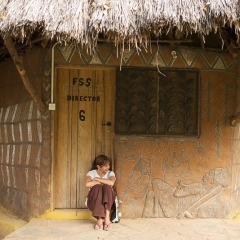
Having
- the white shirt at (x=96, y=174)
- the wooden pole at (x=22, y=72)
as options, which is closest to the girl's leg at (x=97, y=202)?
the white shirt at (x=96, y=174)

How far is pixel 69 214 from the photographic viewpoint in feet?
17.7

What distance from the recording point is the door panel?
5.57 m

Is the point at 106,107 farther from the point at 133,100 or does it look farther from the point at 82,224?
the point at 82,224

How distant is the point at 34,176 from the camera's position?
550 cm

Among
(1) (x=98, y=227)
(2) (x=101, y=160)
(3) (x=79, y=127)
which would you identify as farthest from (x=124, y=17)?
(1) (x=98, y=227)

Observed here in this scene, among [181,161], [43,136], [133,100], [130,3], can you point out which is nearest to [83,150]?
[43,136]

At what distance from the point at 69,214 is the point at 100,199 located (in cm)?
72

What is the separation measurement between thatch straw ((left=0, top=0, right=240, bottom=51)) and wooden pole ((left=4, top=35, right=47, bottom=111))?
2.01ft

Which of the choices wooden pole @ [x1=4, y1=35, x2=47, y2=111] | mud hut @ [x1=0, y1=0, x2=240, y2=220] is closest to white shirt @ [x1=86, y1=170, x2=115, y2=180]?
mud hut @ [x1=0, y1=0, x2=240, y2=220]

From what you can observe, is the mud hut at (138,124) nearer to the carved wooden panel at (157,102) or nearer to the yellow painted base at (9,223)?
the carved wooden panel at (157,102)

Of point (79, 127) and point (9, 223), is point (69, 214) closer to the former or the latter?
point (9, 223)

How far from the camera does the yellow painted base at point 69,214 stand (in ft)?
17.6

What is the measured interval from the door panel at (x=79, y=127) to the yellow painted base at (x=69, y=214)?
16 centimetres

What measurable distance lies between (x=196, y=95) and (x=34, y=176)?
248 cm
